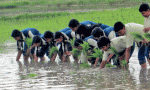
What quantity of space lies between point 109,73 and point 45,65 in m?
2.43

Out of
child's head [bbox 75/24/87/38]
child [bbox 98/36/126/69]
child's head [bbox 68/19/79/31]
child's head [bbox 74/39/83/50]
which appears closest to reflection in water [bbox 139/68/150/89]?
child [bbox 98/36/126/69]

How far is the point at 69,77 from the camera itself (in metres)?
7.63

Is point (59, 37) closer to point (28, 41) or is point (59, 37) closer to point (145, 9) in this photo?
point (28, 41)

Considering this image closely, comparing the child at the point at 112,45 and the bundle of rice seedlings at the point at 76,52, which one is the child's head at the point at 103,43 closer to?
the child at the point at 112,45

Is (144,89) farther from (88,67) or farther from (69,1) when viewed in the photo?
(69,1)

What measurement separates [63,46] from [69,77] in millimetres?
2770

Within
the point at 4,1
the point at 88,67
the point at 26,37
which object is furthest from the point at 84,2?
the point at 88,67

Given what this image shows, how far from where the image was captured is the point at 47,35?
10125 millimetres

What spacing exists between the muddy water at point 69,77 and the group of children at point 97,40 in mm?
407

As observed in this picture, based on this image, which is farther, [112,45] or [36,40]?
[36,40]

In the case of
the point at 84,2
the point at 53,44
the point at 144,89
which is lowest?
the point at 144,89

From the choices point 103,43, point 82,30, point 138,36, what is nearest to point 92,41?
point 82,30

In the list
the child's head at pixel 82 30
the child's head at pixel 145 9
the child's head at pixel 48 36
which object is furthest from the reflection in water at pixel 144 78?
the child's head at pixel 48 36

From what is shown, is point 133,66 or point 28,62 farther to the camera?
point 28,62
